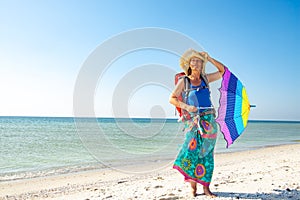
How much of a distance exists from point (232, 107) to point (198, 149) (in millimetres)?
836

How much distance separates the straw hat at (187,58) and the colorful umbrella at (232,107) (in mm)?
470

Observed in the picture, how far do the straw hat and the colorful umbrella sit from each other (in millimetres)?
470

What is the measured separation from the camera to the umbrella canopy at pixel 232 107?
3.79 m

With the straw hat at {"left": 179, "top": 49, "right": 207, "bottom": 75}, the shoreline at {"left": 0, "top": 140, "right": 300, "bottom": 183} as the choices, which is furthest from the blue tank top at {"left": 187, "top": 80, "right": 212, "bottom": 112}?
the shoreline at {"left": 0, "top": 140, "right": 300, "bottom": 183}

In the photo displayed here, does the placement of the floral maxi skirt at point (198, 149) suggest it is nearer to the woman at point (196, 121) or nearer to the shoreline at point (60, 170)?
the woman at point (196, 121)

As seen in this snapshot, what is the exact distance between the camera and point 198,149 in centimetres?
354

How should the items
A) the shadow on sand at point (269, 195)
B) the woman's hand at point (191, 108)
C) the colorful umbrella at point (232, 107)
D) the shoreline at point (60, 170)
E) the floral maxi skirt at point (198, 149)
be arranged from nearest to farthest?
the woman's hand at point (191, 108), the floral maxi skirt at point (198, 149), the shadow on sand at point (269, 195), the colorful umbrella at point (232, 107), the shoreline at point (60, 170)

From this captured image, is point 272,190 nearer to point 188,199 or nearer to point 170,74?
point 188,199

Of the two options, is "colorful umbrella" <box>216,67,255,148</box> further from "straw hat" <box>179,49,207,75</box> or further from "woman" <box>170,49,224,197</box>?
"straw hat" <box>179,49,207,75</box>

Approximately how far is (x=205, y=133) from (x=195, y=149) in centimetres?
26

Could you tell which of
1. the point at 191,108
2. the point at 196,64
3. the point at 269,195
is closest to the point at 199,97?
the point at 191,108

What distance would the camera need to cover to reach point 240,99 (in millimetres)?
3895

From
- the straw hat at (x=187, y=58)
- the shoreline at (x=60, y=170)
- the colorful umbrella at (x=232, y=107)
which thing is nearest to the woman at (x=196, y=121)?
the straw hat at (x=187, y=58)

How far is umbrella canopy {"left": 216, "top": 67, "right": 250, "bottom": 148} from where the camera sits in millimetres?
3791
